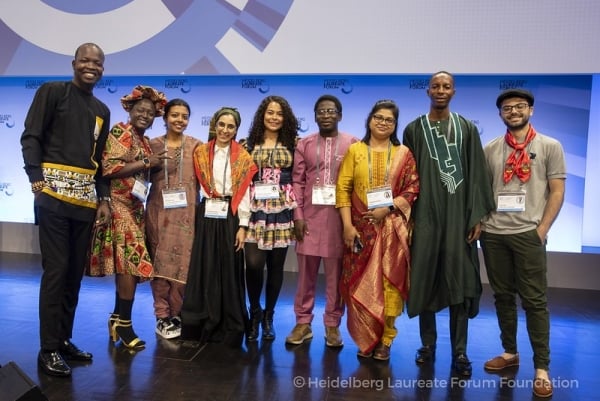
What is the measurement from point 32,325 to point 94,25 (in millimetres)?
2994

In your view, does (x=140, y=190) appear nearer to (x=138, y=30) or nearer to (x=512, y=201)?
(x=512, y=201)

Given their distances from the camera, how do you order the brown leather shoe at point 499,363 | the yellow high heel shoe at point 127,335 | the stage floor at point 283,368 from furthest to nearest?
the yellow high heel shoe at point 127,335 → the brown leather shoe at point 499,363 → the stage floor at point 283,368

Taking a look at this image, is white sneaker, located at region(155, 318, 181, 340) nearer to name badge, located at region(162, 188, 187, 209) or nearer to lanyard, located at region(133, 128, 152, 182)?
name badge, located at region(162, 188, 187, 209)

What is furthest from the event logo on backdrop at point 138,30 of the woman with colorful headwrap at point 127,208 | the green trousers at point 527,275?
the green trousers at point 527,275

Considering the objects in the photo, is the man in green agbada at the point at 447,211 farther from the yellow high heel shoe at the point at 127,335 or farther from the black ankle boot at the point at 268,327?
the yellow high heel shoe at the point at 127,335

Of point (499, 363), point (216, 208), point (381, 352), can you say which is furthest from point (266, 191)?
point (499, 363)

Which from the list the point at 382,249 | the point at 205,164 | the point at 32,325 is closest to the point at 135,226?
the point at 205,164

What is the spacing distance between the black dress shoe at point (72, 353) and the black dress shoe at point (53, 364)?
0.15 meters

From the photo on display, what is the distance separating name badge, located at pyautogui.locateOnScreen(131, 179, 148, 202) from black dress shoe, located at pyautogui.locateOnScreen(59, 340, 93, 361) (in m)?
0.88

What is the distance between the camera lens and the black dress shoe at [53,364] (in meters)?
2.24

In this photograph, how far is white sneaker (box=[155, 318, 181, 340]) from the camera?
9.17 feet

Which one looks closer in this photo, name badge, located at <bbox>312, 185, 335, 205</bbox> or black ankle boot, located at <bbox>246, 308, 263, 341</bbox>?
name badge, located at <bbox>312, 185, 335, 205</bbox>

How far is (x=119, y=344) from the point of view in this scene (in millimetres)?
2697

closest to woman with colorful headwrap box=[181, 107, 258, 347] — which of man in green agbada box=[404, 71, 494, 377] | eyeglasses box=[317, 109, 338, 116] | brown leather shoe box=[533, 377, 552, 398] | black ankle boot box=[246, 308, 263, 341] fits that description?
black ankle boot box=[246, 308, 263, 341]
